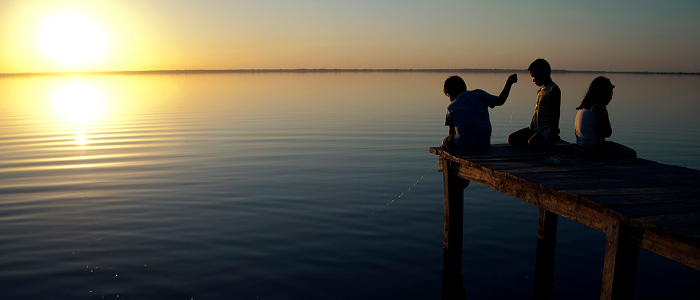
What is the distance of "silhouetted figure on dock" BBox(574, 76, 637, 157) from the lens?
7.50 meters

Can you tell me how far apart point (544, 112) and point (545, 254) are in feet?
7.26

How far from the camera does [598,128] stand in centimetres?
746

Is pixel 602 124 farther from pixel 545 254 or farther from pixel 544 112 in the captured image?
pixel 545 254

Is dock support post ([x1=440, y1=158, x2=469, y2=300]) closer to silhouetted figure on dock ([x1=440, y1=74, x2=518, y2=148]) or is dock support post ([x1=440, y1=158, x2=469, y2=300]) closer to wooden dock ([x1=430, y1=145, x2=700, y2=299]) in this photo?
wooden dock ([x1=430, y1=145, x2=700, y2=299])

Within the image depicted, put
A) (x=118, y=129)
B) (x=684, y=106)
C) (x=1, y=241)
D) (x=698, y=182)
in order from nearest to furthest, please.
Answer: (x=698, y=182) → (x=1, y=241) → (x=118, y=129) → (x=684, y=106)

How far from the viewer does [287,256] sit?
27.3 ft

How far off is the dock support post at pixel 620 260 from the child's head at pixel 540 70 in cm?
399

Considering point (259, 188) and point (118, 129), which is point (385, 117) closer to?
point (118, 129)

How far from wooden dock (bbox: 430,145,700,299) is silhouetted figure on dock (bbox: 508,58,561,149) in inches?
13.3

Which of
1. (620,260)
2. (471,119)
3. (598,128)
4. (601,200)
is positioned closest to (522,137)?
(471,119)

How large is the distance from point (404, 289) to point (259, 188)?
6196 mm

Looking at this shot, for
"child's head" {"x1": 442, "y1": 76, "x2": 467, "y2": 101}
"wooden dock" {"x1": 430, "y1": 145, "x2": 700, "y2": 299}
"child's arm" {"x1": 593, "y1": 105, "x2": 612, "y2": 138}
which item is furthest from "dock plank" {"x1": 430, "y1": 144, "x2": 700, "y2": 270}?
"child's head" {"x1": 442, "y1": 76, "x2": 467, "y2": 101}

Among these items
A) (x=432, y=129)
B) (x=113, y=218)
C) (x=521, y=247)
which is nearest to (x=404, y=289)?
(x=521, y=247)

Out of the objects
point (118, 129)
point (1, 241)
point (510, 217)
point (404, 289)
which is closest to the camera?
point (404, 289)
